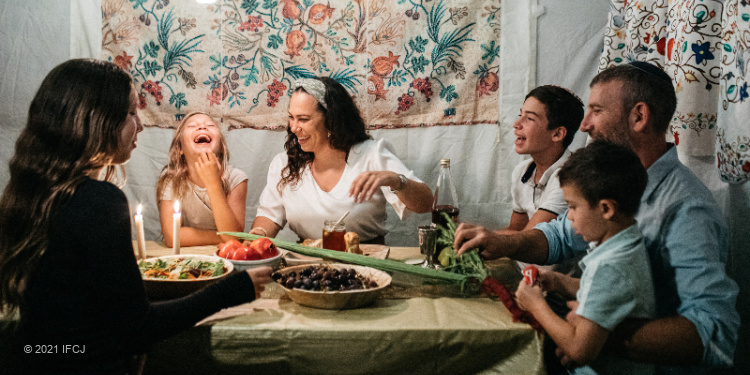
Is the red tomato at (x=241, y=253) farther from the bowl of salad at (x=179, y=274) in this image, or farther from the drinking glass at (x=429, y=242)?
the drinking glass at (x=429, y=242)

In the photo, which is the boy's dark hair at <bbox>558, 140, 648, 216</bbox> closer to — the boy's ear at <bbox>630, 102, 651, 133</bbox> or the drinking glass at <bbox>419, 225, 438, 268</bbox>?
the boy's ear at <bbox>630, 102, 651, 133</bbox>

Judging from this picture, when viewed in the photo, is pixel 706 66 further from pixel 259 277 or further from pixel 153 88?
pixel 153 88

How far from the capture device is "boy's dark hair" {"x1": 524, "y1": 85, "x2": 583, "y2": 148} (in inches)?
92.9

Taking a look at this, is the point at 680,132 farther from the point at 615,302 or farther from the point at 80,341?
the point at 80,341

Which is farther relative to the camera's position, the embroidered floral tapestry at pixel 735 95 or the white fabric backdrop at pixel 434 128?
the white fabric backdrop at pixel 434 128

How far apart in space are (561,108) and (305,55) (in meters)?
1.66

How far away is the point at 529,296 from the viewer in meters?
1.34

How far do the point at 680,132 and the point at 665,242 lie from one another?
836 mm

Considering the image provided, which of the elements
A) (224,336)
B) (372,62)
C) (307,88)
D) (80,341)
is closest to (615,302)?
(224,336)

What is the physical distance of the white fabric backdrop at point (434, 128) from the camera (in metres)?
3.03

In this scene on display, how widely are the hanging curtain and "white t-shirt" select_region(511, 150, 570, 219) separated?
504 mm

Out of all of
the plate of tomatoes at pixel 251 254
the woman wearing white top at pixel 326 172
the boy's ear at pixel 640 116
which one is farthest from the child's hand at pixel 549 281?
the woman wearing white top at pixel 326 172

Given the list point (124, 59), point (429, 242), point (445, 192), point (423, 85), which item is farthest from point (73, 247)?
point (124, 59)

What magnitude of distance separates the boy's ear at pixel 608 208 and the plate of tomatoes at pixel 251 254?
1.09 metres
